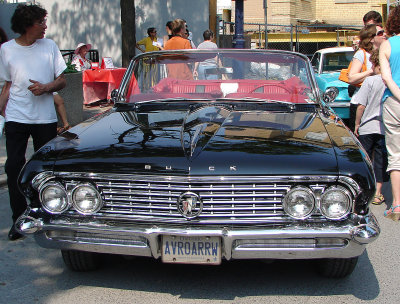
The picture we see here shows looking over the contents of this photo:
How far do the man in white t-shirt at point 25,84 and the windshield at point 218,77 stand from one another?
690mm

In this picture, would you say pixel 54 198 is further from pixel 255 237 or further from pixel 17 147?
pixel 17 147

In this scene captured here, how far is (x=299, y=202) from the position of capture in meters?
3.39

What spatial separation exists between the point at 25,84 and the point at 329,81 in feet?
21.4

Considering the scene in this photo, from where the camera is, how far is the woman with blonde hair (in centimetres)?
520

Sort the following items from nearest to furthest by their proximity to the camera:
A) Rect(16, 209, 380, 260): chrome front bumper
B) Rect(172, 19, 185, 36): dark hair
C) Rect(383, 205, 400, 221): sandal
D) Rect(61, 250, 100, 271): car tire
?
Rect(16, 209, 380, 260): chrome front bumper < Rect(61, 250, 100, 271): car tire < Rect(383, 205, 400, 221): sandal < Rect(172, 19, 185, 36): dark hair

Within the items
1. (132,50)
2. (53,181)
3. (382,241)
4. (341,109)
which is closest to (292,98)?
(382,241)

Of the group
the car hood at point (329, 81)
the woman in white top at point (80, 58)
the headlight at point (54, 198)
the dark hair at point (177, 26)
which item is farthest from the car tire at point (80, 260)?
the woman in white top at point (80, 58)

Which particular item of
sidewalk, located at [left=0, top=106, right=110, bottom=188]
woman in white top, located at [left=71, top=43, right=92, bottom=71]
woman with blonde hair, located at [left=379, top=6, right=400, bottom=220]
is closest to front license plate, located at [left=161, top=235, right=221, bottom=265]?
woman with blonde hair, located at [left=379, top=6, right=400, bottom=220]

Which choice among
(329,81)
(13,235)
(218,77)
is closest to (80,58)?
(329,81)

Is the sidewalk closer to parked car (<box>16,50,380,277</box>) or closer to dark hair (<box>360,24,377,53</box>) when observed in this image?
parked car (<box>16,50,380,277</box>)

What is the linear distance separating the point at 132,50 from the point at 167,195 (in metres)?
9.86

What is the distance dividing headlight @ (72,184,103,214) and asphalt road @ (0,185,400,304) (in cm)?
65

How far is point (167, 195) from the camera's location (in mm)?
3404

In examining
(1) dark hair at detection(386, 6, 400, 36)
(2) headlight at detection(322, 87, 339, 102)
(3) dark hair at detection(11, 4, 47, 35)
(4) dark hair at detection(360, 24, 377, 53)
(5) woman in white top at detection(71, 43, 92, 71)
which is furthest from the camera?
(5) woman in white top at detection(71, 43, 92, 71)
